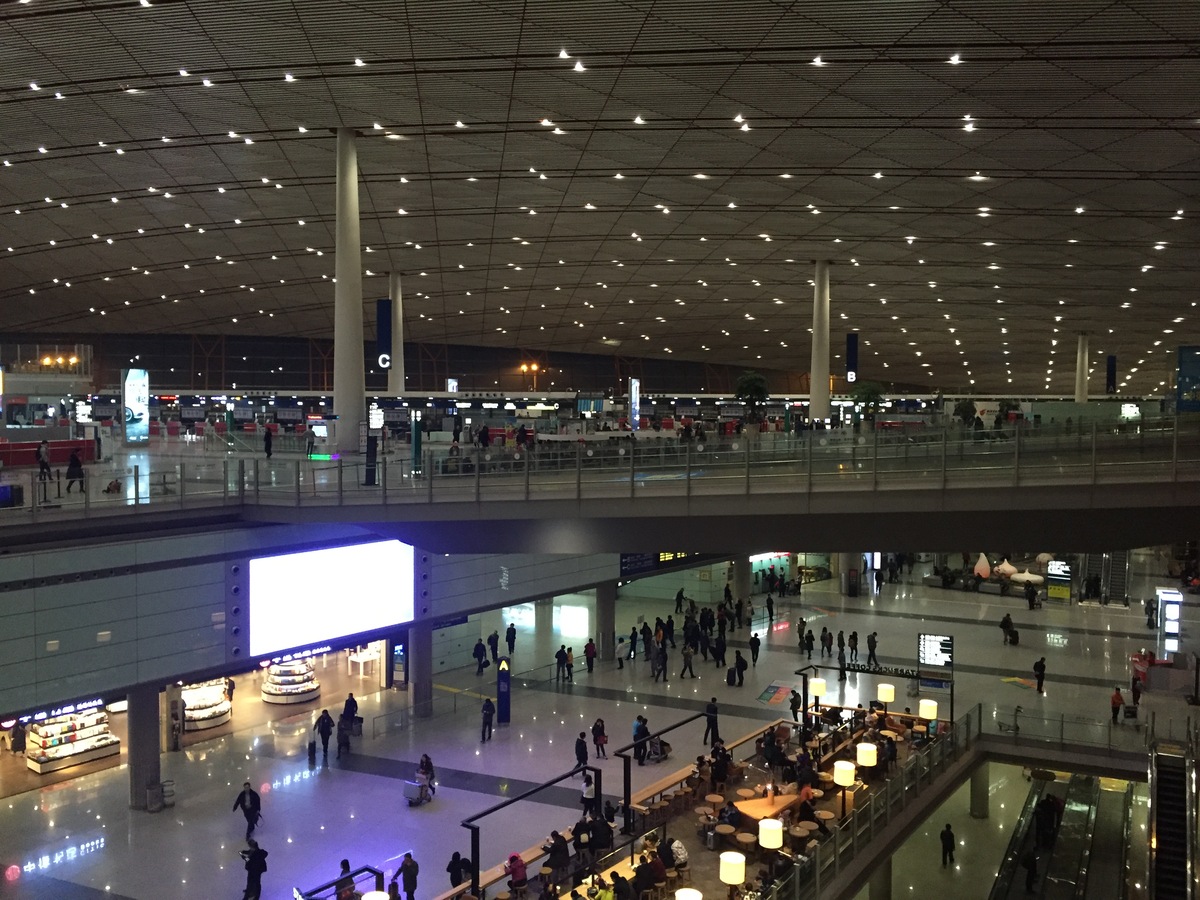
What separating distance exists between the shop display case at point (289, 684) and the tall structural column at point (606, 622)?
8491 millimetres

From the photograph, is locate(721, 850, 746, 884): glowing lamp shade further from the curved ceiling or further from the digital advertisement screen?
the digital advertisement screen

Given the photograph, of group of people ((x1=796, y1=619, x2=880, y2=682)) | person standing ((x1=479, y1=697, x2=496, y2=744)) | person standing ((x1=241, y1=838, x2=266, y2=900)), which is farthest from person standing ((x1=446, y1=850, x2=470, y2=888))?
group of people ((x1=796, y1=619, x2=880, y2=682))

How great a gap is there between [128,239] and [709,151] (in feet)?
78.7

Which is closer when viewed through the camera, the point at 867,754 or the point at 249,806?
the point at 249,806

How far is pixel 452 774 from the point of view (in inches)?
755

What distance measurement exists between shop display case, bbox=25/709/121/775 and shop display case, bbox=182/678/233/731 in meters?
1.59

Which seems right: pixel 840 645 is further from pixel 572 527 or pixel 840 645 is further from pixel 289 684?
pixel 289 684

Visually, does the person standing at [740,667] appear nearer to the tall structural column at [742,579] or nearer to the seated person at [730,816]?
the tall structural column at [742,579]

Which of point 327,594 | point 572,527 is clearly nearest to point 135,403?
point 327,594

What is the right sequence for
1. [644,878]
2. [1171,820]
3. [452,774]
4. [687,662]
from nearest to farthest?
[644,878] < [1171,820] < [452,774] < [687,662]

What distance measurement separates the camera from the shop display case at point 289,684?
2438cm

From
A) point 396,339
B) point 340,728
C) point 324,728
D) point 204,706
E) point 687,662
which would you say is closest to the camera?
point 324,728

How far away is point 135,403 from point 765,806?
19349mm

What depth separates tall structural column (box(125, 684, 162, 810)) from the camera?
17281 mm
